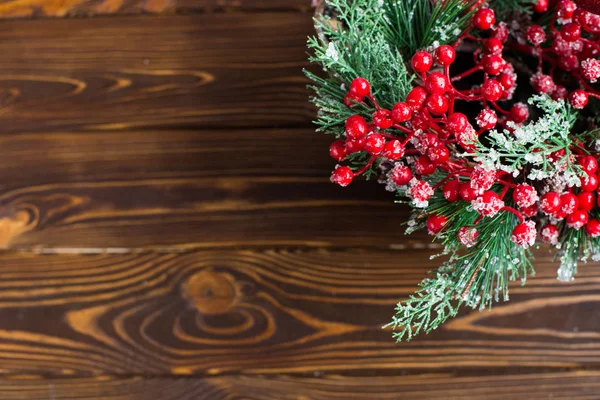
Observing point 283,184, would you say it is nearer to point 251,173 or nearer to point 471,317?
point 251,173

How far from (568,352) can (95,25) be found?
2.55ft

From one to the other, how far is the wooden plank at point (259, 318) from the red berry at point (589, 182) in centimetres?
27

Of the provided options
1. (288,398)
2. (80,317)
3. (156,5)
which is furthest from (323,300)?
(156,5)

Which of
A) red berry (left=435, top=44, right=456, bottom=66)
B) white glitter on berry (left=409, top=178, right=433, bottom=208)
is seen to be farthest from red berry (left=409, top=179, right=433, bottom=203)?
red berry (left=435, top=44, right=456, bottom=66)

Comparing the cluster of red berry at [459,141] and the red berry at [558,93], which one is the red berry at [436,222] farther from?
the red berry at [558,93]

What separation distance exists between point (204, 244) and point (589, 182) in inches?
18.2

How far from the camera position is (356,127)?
16.6 inches

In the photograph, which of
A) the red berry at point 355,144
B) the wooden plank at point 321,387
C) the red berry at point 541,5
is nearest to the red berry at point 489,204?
the red berry at point 355,144

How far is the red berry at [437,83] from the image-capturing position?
1.37ft

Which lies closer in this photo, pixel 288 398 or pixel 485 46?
pixel 485 46

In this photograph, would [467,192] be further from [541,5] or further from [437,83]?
[541,5]

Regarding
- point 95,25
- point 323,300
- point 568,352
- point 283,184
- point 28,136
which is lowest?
point 568,352

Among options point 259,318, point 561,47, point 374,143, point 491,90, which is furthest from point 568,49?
point 259,318

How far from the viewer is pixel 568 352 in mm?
691
